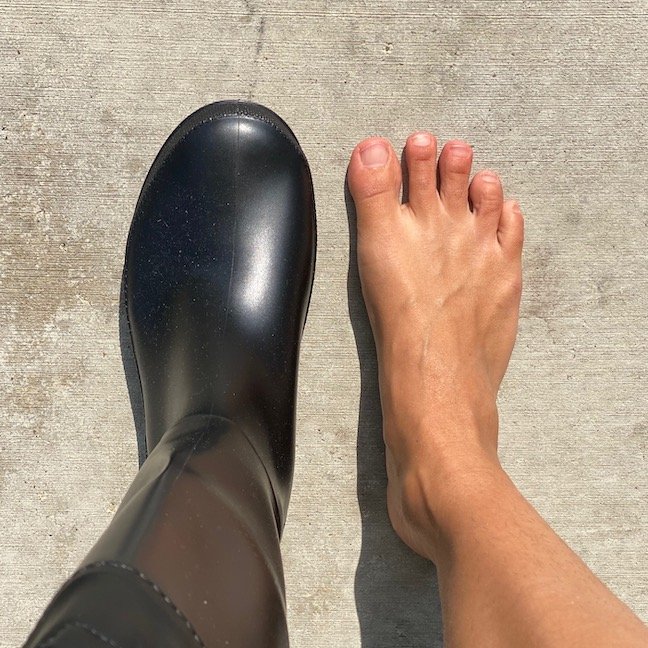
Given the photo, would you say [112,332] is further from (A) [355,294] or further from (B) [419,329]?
(B) [419,329]

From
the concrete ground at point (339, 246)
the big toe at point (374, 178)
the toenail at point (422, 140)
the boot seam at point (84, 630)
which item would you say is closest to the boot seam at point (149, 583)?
the boot seam at point (84, 630)

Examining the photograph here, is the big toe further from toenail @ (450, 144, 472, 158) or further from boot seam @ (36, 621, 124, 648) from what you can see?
boot seam @ (36, 621, 124, 648)

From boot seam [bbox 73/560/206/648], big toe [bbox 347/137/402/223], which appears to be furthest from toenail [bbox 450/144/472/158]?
boot seam [bbox 73/560/206/648]

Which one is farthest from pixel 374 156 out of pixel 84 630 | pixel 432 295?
pixel 84 630

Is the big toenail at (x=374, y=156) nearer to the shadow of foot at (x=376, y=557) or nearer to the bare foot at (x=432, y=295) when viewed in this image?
the bare foot at (x=432, y=295)

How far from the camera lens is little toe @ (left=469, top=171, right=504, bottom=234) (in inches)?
49.2

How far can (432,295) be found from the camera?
1271 mm

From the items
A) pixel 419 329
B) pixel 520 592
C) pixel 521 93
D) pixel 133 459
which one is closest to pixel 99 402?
pixel 133 459

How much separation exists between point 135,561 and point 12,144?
904mm

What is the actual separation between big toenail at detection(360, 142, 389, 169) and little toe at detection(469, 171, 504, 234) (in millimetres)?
183

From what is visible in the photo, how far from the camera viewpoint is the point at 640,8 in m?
1.24

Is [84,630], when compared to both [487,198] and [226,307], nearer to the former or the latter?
[226,307]

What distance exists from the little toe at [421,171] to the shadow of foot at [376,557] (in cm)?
21

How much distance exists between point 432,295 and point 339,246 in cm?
20
